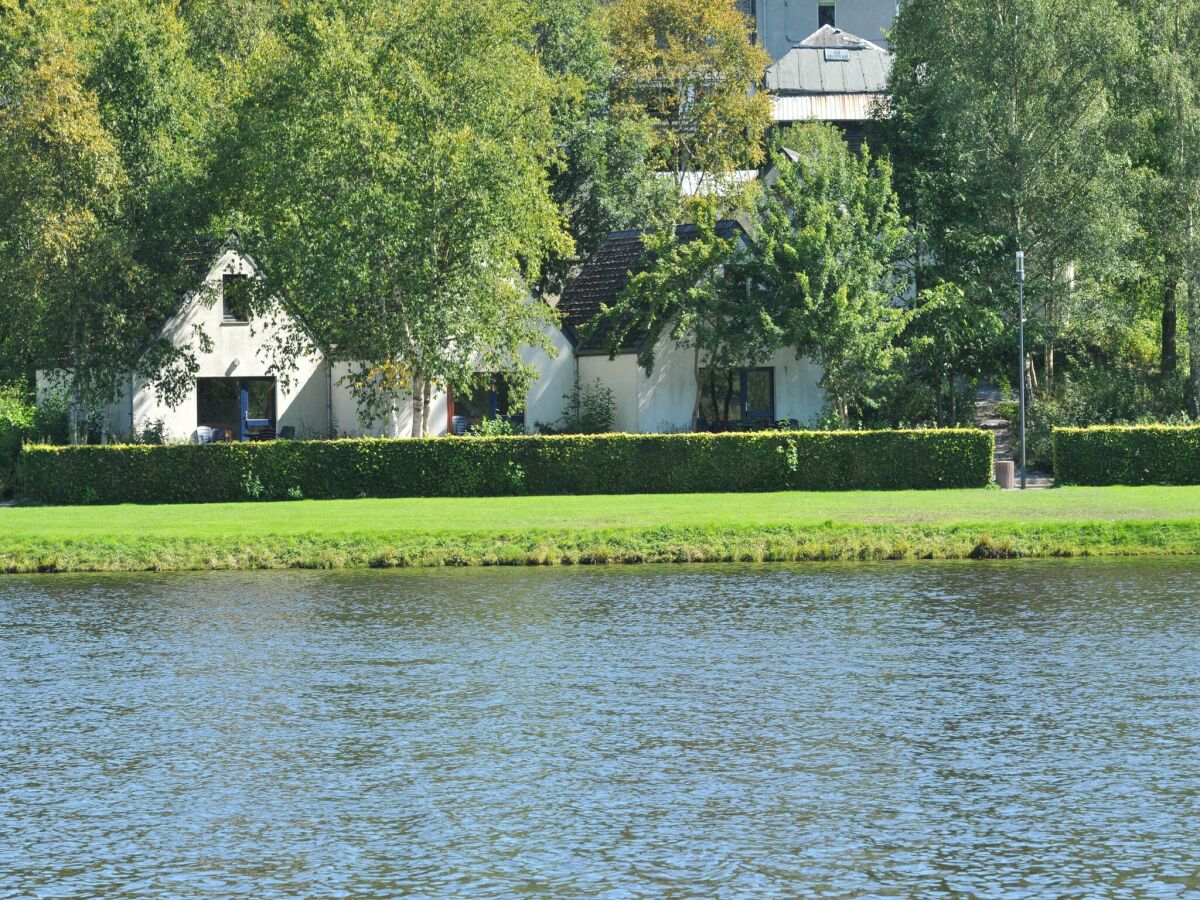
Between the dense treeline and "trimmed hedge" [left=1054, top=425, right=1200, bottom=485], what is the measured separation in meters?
7.04

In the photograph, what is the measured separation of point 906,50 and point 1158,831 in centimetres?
4368

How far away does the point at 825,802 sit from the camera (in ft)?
40.5

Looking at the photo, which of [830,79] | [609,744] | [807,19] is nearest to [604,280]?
[830,79]

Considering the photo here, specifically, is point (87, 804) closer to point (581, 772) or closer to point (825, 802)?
point (581, 772)

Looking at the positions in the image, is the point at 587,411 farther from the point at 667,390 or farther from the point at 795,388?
the point at 795,388

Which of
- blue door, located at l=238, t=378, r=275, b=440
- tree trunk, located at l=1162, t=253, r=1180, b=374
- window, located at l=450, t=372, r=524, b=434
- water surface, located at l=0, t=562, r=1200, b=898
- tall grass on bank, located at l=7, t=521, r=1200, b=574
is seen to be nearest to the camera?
water surface, located at l=0, t=562, r=1200, b=898

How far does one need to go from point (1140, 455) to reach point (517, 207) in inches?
630

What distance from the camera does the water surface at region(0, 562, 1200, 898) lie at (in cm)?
1082

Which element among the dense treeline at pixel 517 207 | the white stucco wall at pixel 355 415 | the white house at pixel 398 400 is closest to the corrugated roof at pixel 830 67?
A: the dense treeline at pixel 517 207

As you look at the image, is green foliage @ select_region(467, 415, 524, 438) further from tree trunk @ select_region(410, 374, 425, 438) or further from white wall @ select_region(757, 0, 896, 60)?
white wall @ select_region(757, 0, 896, 60)

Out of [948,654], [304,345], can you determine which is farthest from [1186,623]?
[304,345]

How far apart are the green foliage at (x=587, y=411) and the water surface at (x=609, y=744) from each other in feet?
80.7

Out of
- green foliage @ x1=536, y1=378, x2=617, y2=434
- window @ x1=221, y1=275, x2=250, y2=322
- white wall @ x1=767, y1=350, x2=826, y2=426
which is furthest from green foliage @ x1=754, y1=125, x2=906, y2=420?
window @ x1=221, y1=275, x2=250, y2=322

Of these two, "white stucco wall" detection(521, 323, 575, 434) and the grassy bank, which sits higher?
"white stucco wall" detection(521, 323, 575, 434)
